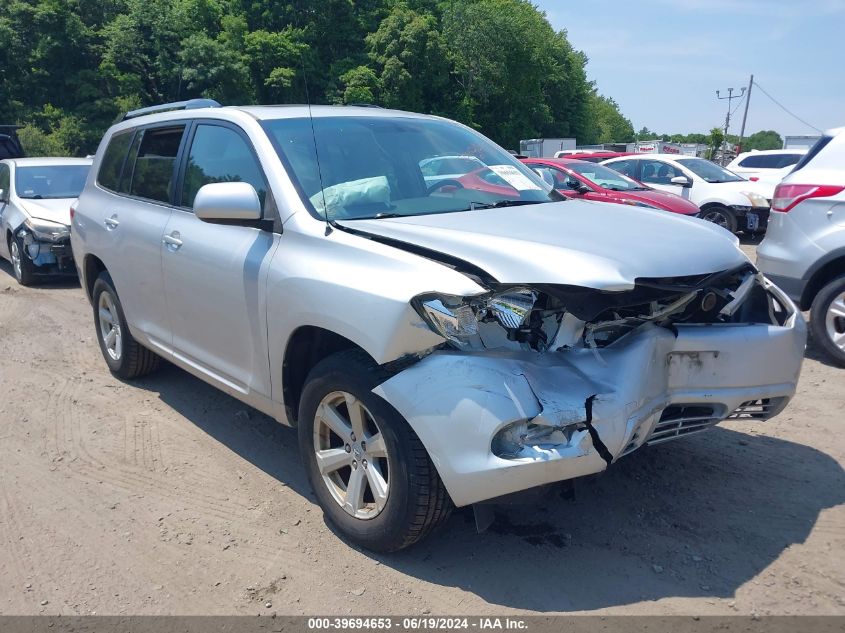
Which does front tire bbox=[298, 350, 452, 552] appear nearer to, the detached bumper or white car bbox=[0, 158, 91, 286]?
the detached bumper

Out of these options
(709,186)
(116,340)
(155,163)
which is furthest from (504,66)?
(155,163)

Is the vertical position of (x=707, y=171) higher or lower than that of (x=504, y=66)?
lower

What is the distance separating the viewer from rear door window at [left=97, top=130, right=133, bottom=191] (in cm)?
528

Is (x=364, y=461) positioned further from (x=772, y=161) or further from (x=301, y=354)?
(x=772, y=161)

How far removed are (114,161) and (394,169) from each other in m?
2.65

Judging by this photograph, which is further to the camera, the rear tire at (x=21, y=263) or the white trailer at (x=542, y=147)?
the white trailer at (x=542, y=147)

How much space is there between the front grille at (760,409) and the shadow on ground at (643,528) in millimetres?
498

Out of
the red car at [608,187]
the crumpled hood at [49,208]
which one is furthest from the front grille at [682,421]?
the crumpled hood at [49,208]

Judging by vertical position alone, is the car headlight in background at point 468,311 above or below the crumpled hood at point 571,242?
below

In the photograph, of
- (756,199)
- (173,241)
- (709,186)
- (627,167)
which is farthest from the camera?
(627,167)

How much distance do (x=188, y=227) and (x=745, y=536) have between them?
329 centimetres

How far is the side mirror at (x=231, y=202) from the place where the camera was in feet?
11.4

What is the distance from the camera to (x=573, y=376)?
2844mm

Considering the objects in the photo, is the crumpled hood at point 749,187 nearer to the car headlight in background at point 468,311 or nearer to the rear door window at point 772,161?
the rear door window at point 772,161
